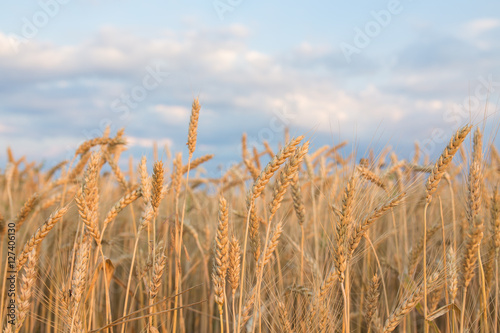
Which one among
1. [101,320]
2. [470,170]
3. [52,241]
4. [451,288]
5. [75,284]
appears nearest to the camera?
[75,284]

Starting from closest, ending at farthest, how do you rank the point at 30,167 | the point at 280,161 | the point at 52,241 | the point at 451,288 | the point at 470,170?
the point at 280,161 < the point at 451,288 < the point at 470,170 < the point at 52,241 < the point at 30,167

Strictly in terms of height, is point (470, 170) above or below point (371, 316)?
above

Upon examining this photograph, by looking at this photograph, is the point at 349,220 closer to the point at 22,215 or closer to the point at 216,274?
the point at 216,274

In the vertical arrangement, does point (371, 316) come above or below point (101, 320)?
above

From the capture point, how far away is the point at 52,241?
11.6ft

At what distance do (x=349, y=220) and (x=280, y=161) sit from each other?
0.39 metres

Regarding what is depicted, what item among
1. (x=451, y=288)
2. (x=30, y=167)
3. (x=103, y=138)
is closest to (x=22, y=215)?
(x=103, y=138)

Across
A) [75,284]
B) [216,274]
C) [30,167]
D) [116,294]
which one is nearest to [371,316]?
[216,274]

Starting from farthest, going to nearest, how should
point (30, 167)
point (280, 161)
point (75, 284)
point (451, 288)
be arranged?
point (30, 167)
point (451, 288)
point (75, 284)
point (280, 161)

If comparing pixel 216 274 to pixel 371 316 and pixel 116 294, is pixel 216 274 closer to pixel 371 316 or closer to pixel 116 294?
pixel 371 316

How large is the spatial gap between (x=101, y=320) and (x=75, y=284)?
1111 mm

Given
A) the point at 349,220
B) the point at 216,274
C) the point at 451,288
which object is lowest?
the point at 451,288

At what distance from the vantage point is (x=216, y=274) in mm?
1586

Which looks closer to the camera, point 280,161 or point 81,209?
point 280,161
